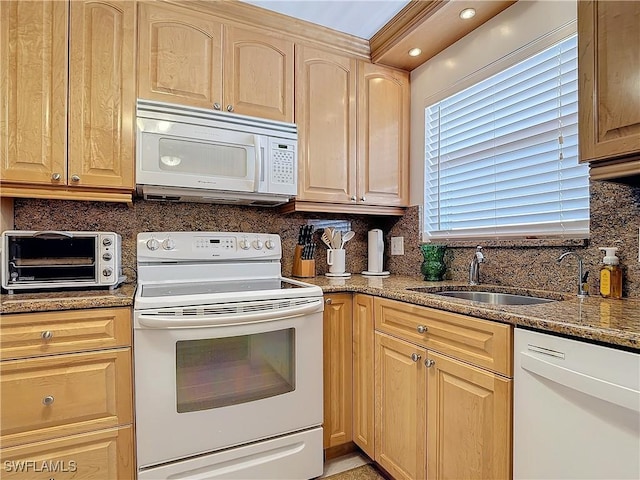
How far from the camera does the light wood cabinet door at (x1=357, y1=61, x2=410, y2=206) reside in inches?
90.4

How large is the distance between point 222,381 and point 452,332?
0.96 metres

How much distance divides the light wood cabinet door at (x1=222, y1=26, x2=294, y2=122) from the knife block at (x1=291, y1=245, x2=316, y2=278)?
82 cm

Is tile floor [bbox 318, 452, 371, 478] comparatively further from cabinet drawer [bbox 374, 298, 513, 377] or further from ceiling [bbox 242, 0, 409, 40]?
ceiling [bbox 242, 0, 409, 40]

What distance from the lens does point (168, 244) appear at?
6.22ft

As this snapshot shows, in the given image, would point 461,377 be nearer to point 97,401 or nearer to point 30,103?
point 97,401

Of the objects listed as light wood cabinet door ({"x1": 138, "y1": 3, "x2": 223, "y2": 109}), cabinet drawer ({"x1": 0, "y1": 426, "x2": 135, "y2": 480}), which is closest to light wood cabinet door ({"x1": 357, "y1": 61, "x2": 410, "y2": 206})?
light wood cabinet door ({"x1": 138, "y1": 3, "x2": 223, "y2": 109})

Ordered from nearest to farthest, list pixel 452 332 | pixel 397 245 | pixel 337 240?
pixel 452 332, pixel 337 240, pixel 397 245

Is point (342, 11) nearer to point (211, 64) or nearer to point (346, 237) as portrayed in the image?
point (211, 64)

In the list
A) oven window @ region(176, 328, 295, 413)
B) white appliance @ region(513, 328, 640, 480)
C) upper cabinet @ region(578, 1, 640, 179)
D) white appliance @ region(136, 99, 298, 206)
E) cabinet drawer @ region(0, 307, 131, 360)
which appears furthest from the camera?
white appliance @ region(136, 99, 298, 206)

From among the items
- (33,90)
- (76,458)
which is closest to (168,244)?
(33,90)

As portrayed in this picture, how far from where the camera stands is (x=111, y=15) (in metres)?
1.68

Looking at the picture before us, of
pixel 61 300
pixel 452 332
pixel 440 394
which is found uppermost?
pixel 61 300

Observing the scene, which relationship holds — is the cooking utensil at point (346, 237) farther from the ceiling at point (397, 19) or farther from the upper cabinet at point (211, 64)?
the ceiling at point (397, 19)

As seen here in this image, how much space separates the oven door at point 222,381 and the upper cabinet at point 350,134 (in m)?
0.82
